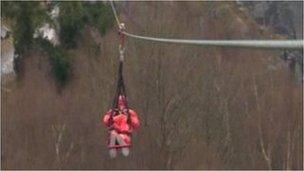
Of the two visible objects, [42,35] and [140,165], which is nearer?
[140,165]

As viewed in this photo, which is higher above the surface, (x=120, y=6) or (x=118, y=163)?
(x=120, y=6)

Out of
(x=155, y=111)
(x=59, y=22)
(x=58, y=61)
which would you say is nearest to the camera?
(x=155, y=111)

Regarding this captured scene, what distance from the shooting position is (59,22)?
26.8m

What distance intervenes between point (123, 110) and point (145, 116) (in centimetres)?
1635

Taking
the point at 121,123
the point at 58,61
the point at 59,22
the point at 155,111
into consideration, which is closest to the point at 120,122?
the point at 121,123

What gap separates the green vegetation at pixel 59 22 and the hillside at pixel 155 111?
0.97 ft

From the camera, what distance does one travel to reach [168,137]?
2367 cm

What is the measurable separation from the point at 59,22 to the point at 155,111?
502 centimetres

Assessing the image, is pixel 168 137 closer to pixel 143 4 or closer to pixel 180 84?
pixel 180 84

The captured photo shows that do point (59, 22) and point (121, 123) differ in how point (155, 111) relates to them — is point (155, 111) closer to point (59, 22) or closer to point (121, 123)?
point (59, 22)

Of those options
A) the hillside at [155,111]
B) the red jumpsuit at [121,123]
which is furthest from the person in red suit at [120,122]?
the hillside at [155,111]

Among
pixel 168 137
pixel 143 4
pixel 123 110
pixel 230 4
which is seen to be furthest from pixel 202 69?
pixel 123 110

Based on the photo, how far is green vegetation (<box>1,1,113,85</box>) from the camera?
25938 millimetres

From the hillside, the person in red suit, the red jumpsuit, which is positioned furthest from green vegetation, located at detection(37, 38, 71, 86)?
the red jumpsuit
